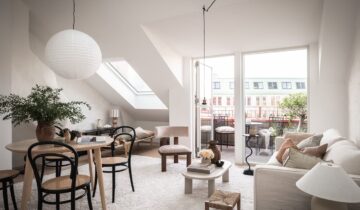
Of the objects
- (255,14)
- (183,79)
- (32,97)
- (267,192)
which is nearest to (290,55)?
(255,14)

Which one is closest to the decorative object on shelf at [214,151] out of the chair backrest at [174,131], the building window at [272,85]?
the chair backrest at [174,131]

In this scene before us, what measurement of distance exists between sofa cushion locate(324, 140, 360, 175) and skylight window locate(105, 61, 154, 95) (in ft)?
13.3

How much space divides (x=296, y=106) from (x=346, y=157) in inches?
102

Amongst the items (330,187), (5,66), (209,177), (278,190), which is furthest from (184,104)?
(330,187)

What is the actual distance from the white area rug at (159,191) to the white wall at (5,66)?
51 centimetres

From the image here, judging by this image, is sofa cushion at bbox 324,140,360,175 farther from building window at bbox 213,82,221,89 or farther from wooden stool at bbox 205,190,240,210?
building window at bbox 213,82,221,89

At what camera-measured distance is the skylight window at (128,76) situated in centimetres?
571

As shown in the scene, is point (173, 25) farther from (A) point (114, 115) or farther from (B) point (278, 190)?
(A) point (114, 115)

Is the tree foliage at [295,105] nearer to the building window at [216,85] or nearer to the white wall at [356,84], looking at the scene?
the white wall at [356,84]

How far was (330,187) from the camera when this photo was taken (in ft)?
4.80

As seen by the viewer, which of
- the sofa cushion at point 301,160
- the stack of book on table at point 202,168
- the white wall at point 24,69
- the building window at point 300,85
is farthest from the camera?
the building window at point 300,85

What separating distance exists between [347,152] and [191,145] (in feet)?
11.1

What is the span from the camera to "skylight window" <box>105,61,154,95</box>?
5711 mm

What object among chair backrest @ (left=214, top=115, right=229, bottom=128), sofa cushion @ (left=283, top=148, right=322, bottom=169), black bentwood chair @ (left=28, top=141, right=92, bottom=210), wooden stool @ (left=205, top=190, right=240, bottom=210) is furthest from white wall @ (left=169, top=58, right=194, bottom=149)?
sofa cushion @ (left=283, top=148, right=322, bottom=169)
